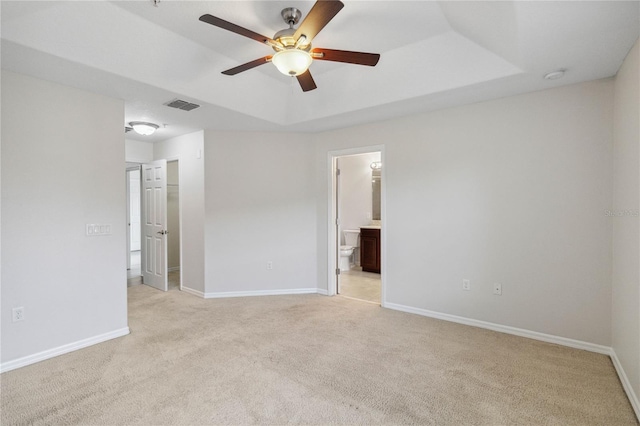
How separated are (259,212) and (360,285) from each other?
2.03m

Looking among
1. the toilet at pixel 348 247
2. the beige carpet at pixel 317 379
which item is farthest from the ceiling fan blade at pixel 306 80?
the toilet at pixel 348 247

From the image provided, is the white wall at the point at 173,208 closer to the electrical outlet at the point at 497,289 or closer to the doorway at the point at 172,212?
the doorway at the point at 172,212

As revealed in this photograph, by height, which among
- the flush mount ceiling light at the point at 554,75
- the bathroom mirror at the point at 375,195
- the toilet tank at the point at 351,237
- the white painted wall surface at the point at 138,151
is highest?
the flush mount ceiling light at the point at 554,75

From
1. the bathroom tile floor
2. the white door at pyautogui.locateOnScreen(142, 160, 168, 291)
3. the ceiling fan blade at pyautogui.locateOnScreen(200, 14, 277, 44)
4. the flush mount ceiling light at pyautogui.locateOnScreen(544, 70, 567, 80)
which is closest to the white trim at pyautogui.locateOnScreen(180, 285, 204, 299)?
the white door at pyautogui.locateOnScreen(142, 160, 168, 291)

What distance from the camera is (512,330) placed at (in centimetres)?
316

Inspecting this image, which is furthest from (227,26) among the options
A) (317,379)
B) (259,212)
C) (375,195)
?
(375,195)

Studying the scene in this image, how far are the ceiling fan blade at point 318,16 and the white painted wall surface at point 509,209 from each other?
2139mm

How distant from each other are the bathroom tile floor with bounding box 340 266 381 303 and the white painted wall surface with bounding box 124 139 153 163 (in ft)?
12.9

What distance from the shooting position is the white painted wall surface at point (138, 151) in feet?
16.7

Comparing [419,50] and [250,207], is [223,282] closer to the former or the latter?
[250,207]

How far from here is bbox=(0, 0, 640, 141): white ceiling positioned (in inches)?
81.2

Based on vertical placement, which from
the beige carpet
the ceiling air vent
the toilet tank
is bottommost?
the beige carpet

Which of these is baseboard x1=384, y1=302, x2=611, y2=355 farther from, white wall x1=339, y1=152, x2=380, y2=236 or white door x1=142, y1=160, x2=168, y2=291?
white door x1=142, y1=160, x2=168, y2=291

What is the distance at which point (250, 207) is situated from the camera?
4598 millimetres
